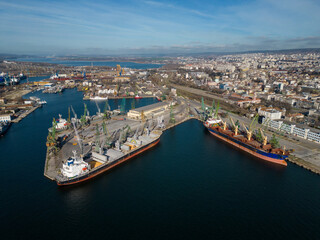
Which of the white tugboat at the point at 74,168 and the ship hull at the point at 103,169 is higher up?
the white tugboat at the point at 74,168

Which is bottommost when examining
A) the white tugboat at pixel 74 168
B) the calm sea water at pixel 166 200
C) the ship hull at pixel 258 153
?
the calm sea water at pixel 166 200

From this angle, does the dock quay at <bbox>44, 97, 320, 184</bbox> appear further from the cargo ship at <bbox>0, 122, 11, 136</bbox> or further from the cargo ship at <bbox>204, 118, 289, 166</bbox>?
the cargo ship at <bbox>0, 122, 11, 136</bbox>

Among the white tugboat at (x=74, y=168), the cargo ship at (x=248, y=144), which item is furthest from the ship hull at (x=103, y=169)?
the cargo ship at (x=248, y=144)

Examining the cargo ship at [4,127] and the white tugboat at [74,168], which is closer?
the white tugboat at [74,168]

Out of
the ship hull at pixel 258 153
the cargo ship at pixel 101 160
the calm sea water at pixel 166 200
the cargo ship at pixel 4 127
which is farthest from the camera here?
the cargo ship at pixel 4 127

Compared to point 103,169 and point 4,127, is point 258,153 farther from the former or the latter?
point 4,127

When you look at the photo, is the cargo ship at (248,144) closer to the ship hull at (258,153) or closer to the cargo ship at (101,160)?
the ship hull at (258,153)

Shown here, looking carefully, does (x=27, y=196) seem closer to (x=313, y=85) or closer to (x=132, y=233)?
(x=132, y=233)

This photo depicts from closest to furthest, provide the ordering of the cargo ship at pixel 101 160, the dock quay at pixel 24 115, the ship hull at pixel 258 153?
the cargo ship at pixel 101 160 → the ship hull at pixel 258 153 → the dock quay at pixel 24 115
